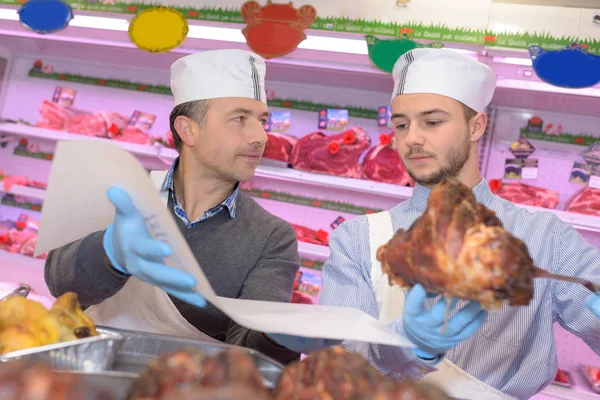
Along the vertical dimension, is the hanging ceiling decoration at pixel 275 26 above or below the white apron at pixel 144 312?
above

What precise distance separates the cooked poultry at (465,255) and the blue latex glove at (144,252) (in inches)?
20.1

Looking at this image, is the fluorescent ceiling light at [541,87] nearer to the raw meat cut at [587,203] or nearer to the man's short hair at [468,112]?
the raw meat cut at [587,203]

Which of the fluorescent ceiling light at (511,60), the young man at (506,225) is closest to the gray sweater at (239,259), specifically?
the young man at (506,225)

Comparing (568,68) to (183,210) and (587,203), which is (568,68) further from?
(183,210)

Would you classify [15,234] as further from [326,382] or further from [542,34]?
[326,382]

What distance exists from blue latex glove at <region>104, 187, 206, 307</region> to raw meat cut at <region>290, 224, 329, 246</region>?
286 centimetres

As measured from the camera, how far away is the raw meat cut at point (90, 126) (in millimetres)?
4707

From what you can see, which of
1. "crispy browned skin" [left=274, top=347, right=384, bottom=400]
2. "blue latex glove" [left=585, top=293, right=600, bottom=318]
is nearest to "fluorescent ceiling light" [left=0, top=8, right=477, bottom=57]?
"blue latex glove" [left=585, top=293, right=600, bottom=318]

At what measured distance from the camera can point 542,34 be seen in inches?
143

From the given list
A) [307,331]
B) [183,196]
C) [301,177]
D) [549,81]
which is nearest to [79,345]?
[307,331]

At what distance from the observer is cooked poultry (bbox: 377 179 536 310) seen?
1.15 m

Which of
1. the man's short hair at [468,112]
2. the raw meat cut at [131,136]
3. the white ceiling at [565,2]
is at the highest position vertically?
the white ceiling at [565,2]

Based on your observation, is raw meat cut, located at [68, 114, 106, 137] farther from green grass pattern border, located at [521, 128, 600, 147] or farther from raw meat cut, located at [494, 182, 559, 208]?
green grass pattern border, located at [521, 128, 600, 147]

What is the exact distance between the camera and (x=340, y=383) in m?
0.73
